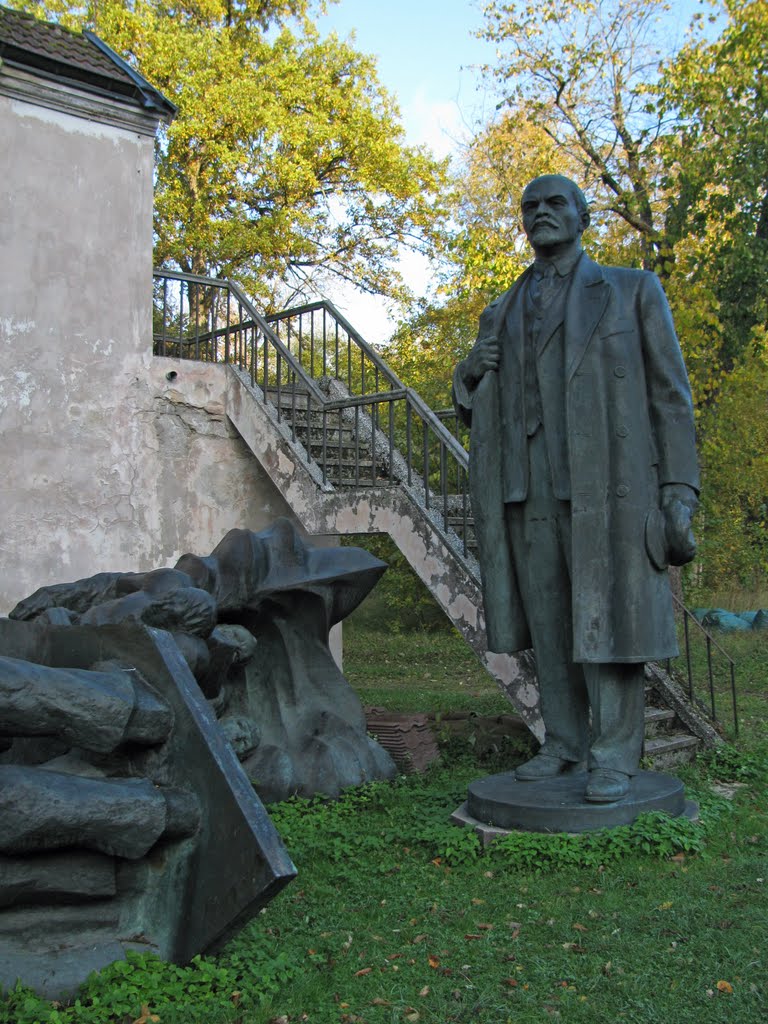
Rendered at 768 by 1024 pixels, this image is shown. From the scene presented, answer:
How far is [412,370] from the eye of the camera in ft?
66.6

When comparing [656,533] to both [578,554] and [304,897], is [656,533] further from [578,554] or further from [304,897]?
[304,897]

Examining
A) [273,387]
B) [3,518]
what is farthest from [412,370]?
[3,518]

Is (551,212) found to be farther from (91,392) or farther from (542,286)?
(91,392)

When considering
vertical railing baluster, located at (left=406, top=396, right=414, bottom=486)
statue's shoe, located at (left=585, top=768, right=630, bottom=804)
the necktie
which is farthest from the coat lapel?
vertical railing baluster, located at (left=406, top=396, right=414, bottom=486)

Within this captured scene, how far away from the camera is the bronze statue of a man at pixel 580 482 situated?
4508 mm

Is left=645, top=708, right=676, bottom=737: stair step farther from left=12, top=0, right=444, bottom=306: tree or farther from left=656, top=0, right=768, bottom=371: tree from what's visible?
left=12, top=0, right=444, bottom=306: tree

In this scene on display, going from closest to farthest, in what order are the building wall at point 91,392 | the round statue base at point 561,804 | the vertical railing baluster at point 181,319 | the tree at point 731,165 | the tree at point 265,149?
the round statue base at point 561,804 → the building wall at point 91,392 → the vertical railing baluster at point 181,319 → the tree at point 731,165 → the tree at point 265,149

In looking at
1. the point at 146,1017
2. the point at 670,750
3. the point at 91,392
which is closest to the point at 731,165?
the point at 91,392

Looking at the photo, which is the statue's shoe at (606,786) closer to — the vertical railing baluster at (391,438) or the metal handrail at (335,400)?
the metal handrail at (335,400)

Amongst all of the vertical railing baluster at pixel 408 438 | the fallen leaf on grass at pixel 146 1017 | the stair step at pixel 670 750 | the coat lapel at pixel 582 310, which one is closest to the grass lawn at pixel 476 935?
the fallen leaf on grass at pixel 146 1017

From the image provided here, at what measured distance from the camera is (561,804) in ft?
14.6

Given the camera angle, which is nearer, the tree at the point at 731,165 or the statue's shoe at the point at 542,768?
the statue's shoe at the point at 542,768

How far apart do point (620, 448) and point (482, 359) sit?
2.62ft

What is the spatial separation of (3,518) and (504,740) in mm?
5334
